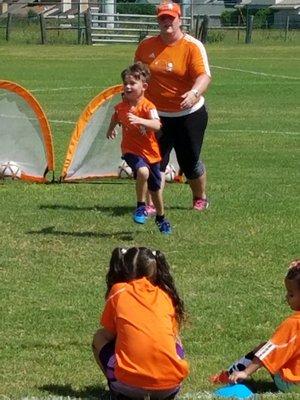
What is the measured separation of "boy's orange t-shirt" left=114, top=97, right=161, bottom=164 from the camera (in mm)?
9789

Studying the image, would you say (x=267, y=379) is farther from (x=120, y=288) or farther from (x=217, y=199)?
(x=217, y=199)

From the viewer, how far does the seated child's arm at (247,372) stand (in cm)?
572

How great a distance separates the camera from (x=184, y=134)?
10.5m

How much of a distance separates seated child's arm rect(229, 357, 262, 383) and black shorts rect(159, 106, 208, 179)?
494 centimetres

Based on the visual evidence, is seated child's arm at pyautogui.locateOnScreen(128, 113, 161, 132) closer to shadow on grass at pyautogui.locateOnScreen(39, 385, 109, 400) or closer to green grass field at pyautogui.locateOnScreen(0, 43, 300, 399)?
green grass field at pyautogui.locateOnScreen(0, 43, 300, 399)

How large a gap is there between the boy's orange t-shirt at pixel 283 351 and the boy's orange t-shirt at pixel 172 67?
485cm

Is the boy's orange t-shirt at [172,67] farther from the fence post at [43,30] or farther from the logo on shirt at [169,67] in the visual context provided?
the fence post at [43,30]

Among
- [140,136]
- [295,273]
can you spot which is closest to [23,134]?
[140,136]

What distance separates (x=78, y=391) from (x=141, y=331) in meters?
0.71

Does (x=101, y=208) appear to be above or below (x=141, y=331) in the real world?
below

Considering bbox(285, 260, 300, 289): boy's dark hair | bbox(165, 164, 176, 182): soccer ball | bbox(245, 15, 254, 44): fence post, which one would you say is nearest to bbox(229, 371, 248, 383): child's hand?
bbox(285, 260, 300, 289): boy's dark hair

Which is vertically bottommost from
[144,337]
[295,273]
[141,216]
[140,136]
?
[141,216]

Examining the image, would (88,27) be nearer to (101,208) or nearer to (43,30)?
(43,30)

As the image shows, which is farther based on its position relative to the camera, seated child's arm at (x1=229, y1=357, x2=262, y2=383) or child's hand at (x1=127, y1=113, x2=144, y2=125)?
child's hand at (x1=127, y1=113, x2=144, y2=125)
